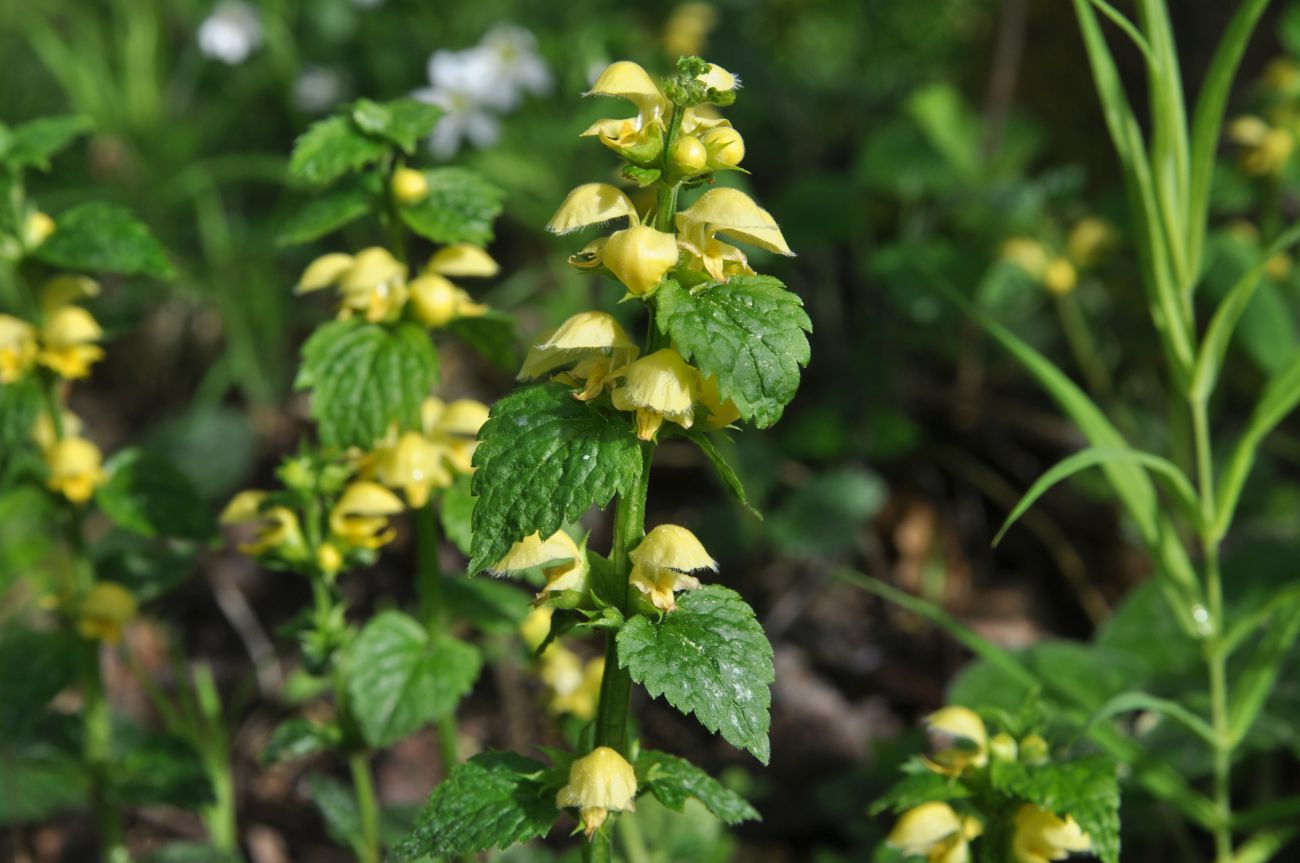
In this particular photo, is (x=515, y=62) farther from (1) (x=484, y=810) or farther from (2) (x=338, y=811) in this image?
(1) (x=484, y=810)

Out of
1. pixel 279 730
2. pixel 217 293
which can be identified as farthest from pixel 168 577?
pixel 217 293

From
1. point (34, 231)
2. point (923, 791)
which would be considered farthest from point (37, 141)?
point (923, 791)

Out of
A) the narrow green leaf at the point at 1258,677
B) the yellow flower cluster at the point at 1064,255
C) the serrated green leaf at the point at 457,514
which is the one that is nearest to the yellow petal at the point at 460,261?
the serrated green leaf at the point at 457,514

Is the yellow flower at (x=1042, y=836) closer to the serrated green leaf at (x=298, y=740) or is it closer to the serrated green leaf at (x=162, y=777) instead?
the serrated green leaf at (x=298, y=740)

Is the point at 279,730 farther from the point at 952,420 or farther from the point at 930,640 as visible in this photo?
the point at 952,420

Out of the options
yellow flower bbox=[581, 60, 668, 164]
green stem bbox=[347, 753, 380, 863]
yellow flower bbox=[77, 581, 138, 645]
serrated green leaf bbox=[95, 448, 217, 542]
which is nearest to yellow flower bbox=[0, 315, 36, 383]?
serrated green leaf bbox=[95, 448, 217, 542]
